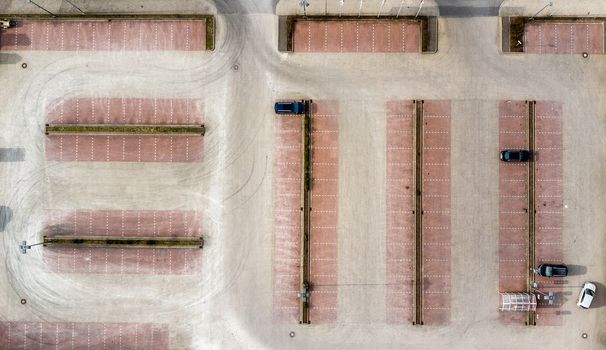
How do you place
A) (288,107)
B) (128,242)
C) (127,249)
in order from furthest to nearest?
(127,249)
(128,242)
(288,107)

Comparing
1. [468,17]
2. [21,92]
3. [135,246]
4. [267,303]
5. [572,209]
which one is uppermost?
[468,17]

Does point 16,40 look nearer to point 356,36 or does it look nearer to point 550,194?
point 356,36

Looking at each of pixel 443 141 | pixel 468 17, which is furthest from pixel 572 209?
pixel 468 17

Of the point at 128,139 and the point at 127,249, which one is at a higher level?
the point at 128,139

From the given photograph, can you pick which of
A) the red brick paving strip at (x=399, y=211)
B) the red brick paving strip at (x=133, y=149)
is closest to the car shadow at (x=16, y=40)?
the red brick paving strip at (x=133, y=149)

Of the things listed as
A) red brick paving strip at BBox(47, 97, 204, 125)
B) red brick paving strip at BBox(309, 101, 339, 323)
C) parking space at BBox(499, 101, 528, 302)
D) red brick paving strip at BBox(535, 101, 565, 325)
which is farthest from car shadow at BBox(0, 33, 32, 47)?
red brick paving strip at BBox(535, 101, 565, 325)

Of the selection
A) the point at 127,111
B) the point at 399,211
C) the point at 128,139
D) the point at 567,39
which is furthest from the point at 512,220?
the point at 127,111

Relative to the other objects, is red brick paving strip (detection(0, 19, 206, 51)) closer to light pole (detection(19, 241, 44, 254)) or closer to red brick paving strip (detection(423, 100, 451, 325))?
light pole (detection(19, 241, 44, 254))

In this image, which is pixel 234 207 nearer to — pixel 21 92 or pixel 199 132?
pixel 199 132
